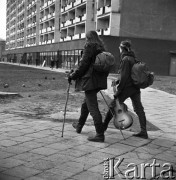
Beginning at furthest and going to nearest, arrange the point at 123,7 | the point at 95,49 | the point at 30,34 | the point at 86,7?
1. the point at 30,34
2. the point at 86,7
3. the point at 123,7
4. the point at 95,49

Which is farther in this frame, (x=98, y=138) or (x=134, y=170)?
(x=98, y=138)

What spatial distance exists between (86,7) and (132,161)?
3971cm

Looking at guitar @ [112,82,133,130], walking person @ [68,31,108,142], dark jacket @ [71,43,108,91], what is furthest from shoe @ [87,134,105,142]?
dark jacket @ [71,43,108,91]

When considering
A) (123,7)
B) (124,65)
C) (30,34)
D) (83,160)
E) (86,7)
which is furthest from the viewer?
(30,34)

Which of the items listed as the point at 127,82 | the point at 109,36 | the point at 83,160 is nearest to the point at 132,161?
the point at 83,160

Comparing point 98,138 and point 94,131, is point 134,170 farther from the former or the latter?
point 94,131

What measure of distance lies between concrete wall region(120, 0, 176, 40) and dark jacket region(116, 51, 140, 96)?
97.3ft

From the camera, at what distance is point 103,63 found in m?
4.80

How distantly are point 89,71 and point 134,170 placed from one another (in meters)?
1.78

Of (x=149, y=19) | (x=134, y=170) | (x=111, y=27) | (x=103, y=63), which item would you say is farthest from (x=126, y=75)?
(x=149, y=19)

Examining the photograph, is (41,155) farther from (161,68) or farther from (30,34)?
(30,34)

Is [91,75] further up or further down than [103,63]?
further down

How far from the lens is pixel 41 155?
166 inches

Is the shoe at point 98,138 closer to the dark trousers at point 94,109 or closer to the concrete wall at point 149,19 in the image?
the dark trousers at point 94,109
